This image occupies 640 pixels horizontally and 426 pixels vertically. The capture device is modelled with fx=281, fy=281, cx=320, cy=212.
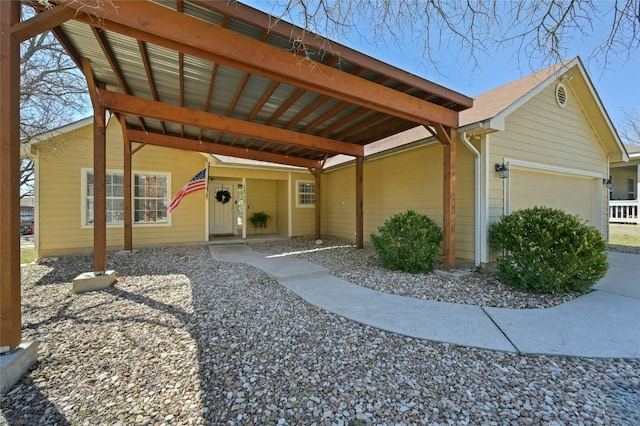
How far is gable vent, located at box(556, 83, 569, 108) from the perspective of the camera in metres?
7.21

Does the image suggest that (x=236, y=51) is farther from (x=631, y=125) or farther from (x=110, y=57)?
(x=631, y=125)

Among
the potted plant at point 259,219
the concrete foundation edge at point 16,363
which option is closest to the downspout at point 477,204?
the concrete foundation edge at point 16,363

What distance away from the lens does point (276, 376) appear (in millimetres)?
2361

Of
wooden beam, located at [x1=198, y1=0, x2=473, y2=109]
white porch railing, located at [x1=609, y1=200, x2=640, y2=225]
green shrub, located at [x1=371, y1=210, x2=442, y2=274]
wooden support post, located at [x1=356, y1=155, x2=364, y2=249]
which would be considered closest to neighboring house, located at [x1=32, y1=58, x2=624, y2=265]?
wooden support post, located at [x1=356, y1=155, x2=364, y2=249]

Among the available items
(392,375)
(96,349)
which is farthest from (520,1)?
(96,349)

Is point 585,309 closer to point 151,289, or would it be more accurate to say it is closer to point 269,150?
point 151,289

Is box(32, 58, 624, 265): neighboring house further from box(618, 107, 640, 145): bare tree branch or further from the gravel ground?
box(618, 107, 640, 145): bare tree branch

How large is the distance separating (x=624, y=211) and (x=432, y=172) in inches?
500

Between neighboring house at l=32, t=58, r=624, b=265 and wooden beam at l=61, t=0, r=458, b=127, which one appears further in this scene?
neighboring house at l=32, t=58, r=624, b=265

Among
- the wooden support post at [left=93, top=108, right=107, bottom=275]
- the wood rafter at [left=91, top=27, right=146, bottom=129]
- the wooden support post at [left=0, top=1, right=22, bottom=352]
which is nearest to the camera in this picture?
the wooden support post at [left=0, top=1, right=22, bottom=352]

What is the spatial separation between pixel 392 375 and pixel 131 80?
601 cm

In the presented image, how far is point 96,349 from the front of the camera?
2.79 m

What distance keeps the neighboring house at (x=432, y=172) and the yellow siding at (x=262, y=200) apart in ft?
5.66

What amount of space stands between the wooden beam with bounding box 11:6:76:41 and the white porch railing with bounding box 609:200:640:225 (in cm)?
1800
